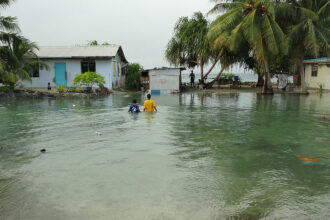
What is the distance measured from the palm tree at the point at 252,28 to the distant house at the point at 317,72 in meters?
7.32

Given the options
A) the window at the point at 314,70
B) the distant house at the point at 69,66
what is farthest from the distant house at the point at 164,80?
the window at the point at 314,70

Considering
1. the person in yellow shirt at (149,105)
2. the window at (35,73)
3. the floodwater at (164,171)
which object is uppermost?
the window at (35,73)

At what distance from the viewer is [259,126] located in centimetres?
1127

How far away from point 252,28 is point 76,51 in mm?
16282

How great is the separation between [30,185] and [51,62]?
25.1m

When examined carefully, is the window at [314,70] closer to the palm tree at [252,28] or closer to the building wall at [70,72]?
the palm tree at [252,28]

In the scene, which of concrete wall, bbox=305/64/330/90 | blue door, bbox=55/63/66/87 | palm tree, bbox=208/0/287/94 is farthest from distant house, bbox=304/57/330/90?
blue door, bbox=55/63/66/87

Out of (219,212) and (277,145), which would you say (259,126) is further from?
(219,212)

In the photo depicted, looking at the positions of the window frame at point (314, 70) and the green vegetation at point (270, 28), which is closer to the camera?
the green vegetation at point (270, 28)

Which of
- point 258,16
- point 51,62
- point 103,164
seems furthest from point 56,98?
point 103,164

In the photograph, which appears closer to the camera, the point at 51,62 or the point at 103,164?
the point at 103,164

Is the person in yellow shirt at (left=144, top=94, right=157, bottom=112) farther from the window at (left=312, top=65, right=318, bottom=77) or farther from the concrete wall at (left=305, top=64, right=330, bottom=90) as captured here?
the window at (left=312, top=65, right=318, bottom=77)

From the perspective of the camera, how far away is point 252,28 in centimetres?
2241

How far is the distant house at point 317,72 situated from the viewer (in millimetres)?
28845
